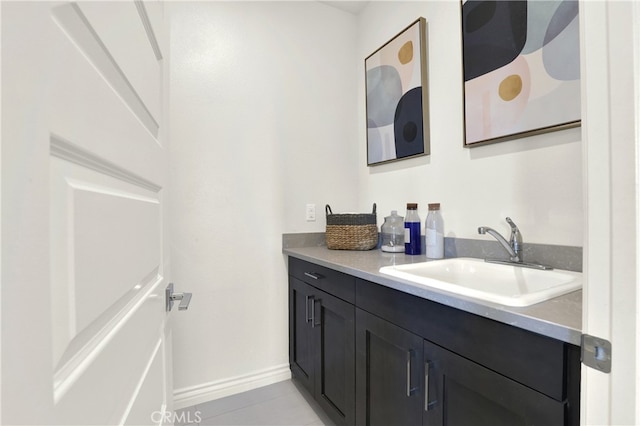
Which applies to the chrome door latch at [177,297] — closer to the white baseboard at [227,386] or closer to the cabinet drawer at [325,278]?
the cabinet drawer at [325,278]

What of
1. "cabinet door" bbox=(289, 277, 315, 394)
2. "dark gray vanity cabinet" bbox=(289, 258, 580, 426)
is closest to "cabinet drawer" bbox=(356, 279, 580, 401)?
"dark gray vanity cabinet" bbox=(289, 258, 580, 426)

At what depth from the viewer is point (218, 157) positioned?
1767mm

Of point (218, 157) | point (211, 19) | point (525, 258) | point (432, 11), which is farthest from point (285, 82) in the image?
point (525, 258)

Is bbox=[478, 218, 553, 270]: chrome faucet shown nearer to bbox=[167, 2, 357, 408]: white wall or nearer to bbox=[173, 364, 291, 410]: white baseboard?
bbox=[167, 2, 357, 408]: white wall

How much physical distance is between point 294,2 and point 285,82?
1.88 ft

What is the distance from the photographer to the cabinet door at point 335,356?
1255 millimetres

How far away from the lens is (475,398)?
74 cm

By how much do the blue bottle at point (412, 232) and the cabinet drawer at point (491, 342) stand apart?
0.61 metres

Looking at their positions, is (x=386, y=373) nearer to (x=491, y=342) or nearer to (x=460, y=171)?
(x=491, y=342)

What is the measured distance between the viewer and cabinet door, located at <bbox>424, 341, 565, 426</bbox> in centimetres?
61

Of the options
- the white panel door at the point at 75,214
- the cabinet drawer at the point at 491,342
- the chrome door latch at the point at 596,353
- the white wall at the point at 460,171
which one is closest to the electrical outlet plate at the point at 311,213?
the white wall at the point at 460,171

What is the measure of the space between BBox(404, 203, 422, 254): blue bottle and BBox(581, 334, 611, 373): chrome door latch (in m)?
1.07

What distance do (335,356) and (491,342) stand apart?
0.85 meters

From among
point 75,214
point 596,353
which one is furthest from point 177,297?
point 596,353
